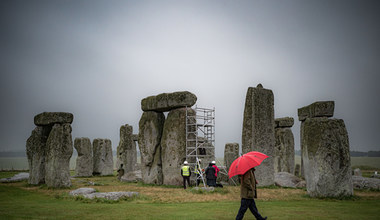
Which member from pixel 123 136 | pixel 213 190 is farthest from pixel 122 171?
pixel 213 190

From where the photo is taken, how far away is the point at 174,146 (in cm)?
1830

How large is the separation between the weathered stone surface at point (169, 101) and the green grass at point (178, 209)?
295 inches

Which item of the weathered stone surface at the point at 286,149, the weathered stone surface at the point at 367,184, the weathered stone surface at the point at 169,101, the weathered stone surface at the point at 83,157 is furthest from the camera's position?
the weathered stone surface at the point at 83,157

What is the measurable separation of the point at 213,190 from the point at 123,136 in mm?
13546

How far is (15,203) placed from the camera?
447 inches

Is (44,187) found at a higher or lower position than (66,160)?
lower

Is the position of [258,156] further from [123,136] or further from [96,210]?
[123,136]

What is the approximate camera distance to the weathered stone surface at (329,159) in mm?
11477

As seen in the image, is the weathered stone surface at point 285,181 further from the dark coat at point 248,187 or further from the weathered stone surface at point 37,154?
the weathered stone surface at point 37,154

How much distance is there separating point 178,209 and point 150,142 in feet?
33.0

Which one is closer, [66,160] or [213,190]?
[213,190]

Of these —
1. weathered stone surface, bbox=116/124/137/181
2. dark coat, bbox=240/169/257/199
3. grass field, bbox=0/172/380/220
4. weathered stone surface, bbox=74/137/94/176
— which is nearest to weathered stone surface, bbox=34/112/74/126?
grass field, bbox=0/172/380/220


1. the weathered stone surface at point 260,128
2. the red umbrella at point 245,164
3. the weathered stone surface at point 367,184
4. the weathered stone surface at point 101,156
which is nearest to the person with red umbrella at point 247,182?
the red umbrella at point 245,164

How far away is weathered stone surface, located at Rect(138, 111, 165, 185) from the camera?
64.2ft
